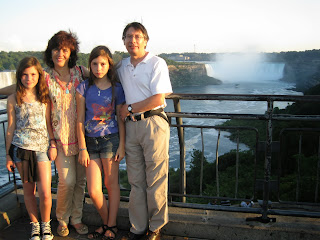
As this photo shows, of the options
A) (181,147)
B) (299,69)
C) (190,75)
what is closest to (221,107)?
(190,75)

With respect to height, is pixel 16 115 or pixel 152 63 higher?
pixel 152 63

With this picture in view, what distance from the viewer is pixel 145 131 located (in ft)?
9.37

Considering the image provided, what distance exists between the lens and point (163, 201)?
9.78ft

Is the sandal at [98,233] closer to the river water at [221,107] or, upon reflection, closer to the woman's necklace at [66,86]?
the woman's necklace at [66,86]

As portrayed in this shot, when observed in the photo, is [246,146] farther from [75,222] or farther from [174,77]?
[174,77]

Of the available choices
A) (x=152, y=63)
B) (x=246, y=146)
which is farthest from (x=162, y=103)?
(x=246, y=146)

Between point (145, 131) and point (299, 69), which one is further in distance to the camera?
point (299, 69)

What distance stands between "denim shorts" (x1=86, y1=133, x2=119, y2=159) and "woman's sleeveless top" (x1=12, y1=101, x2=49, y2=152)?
443mm

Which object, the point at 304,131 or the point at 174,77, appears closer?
the point at 304,131

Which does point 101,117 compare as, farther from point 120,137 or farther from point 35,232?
Result: point 35,232

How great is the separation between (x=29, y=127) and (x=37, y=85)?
1.29 feet

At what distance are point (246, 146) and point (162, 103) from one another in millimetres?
33593

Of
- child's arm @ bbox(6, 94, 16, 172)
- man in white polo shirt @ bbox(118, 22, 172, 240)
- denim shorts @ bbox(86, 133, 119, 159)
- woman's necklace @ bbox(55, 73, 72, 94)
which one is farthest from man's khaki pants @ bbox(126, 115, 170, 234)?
child's arm @ bbox(6, 94, 16, 172)

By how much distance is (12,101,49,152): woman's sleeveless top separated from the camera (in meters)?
2.89
